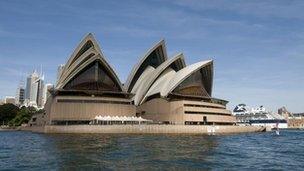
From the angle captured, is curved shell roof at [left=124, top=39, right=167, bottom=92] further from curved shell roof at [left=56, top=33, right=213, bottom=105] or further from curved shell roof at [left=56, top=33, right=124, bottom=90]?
curved shell roof at [left=56, top=33, right=124, bottom=90]

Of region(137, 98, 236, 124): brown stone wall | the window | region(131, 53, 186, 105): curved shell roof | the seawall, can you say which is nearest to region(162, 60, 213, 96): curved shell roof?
region(137, 98, 236, 124): brown stone wall

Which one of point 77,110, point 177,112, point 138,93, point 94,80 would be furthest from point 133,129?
point 138,93

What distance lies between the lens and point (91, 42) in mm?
96375

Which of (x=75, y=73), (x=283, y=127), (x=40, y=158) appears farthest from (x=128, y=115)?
(x=283, y=127)

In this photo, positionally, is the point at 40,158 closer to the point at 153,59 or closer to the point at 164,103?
the point at 164,103

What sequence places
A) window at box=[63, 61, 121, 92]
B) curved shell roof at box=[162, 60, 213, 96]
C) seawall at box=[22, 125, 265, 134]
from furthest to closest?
curved shell roof at box=[162, 60, 213, 96], window at box=[63, 61, 121, 92], seawall at box=[22, 125, 265, 134]

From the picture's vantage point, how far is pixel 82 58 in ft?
315

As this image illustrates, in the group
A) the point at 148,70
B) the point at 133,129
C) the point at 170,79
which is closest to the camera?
the point at 133,129

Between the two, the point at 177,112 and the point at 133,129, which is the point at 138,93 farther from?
the point at 133,129

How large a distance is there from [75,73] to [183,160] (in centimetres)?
6994

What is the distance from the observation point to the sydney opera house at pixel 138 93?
91938mm

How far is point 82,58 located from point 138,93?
20.4 m

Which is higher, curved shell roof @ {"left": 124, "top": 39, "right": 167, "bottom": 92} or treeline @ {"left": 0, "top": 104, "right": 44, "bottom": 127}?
curved shell roof @ {"left": 124, "top": 39, "right": 167, "bottom": 92}

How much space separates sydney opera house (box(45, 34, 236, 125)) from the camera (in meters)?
91.9
